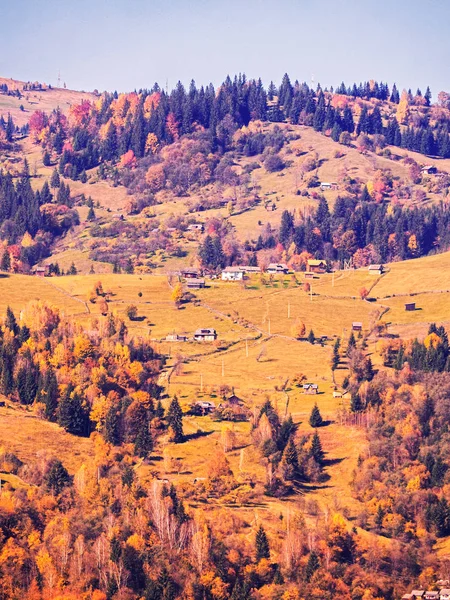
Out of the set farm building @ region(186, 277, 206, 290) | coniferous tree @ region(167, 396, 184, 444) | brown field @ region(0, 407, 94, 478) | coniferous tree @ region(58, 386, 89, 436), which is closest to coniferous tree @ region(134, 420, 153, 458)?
coniferous tree @ region(167, 396, 184, 444)

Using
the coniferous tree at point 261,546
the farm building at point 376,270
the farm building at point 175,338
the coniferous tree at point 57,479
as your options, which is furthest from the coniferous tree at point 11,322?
the farm building at point 376,270

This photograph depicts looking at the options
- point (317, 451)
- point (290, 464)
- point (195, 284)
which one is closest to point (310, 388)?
point (317, 451)

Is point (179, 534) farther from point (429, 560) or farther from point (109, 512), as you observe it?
point (429, 560)

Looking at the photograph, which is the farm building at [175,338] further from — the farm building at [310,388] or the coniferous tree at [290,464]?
the coniferous tree at [290,464]

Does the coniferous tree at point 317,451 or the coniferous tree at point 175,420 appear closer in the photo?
the coniferous tree at point 317,451

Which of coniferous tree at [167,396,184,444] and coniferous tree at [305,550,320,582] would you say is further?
coniferous tree at [167,396,184,444]

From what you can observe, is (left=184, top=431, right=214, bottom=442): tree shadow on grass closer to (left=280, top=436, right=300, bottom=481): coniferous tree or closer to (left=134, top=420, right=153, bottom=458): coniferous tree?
(left=134, top=420, right=153, bottom=458): coniferous tree

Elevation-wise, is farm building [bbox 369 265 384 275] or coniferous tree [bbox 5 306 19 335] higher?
farm building [bbox 369 265 384 275]
